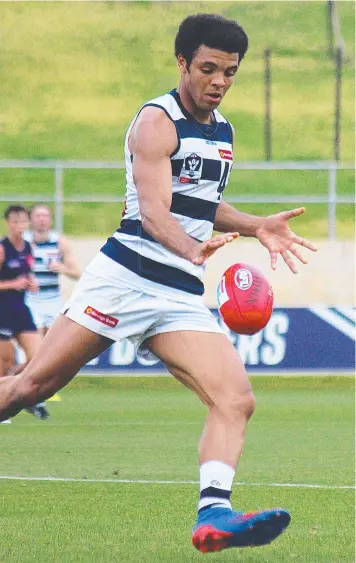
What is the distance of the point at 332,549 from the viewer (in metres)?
7.25

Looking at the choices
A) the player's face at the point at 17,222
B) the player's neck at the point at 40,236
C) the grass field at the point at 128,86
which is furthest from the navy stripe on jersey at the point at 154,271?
the grass field at the point at 128,86

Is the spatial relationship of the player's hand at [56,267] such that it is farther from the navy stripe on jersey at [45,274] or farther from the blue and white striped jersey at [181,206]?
the blue and white striped jersey at [181,206]

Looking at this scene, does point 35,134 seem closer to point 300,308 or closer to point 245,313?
point 300,308

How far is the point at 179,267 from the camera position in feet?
23.1

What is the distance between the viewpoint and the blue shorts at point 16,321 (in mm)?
14805

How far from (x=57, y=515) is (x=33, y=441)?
380cm

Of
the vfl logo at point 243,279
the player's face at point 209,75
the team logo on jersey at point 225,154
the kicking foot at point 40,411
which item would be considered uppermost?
the player's face at point 209,75

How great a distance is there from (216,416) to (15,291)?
8.45m

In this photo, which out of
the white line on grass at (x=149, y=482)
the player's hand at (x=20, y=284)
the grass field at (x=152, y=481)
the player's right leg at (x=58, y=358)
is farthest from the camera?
the player's hand at (x=20, y=284)

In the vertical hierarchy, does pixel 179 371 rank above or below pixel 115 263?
below

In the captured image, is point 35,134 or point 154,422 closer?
point 154,422

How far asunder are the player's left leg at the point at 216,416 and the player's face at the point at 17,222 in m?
8.15

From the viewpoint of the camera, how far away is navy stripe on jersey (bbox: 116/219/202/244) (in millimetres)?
7047

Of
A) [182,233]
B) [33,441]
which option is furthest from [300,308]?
[182,233]
